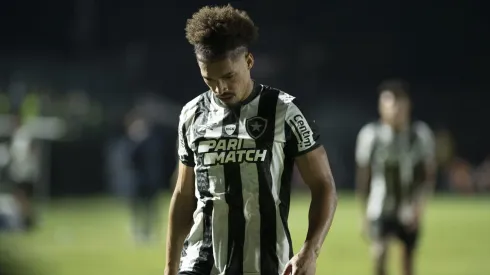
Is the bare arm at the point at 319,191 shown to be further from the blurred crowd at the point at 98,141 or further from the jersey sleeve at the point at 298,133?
the blurred crowd at the point at 98,141

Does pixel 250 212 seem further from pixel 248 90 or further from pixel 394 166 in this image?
pixel 394 166

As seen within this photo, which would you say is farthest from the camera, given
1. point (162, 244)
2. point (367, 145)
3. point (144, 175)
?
point (144, 175)

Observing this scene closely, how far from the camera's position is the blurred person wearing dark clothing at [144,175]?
15711 millimetres

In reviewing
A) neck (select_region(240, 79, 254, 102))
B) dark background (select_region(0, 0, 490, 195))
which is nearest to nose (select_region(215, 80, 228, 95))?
neck (select_region(240, 79, 254, 102))

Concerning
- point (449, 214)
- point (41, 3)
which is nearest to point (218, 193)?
point (449, 214)

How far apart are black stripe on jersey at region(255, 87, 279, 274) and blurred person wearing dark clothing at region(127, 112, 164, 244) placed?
11.8 m

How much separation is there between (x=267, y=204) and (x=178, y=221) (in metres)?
0.40

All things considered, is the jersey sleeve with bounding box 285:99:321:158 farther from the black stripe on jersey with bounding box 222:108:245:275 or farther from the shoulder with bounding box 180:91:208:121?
the shoulder with bounding box 180:91:208:121

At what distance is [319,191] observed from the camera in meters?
3.84

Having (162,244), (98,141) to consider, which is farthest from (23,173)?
(98,141)

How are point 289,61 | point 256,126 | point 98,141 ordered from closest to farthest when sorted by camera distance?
point 256,126 < point 289,61 < point 98,141

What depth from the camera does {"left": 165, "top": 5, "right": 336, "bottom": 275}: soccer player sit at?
12.5ft

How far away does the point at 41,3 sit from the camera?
78.5 feet

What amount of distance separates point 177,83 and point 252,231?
61.3ft
